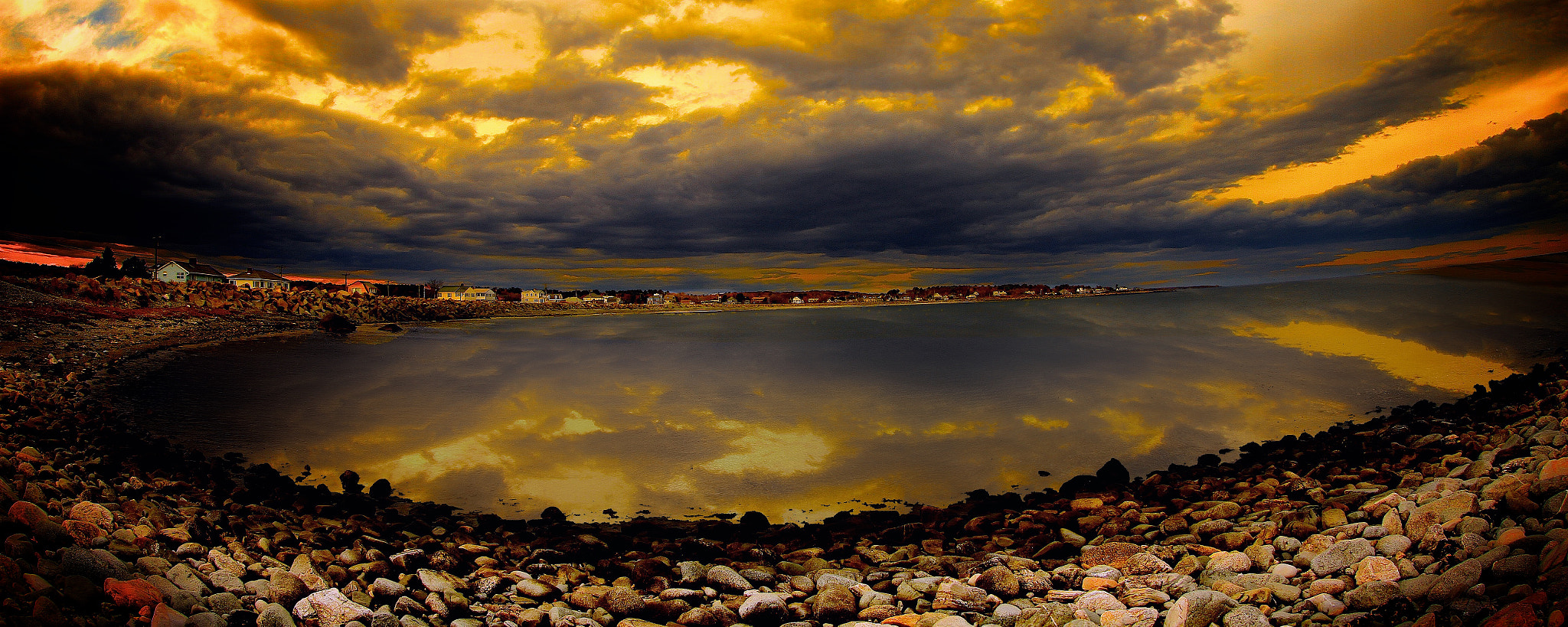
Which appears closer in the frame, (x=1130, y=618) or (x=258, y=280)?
(x=1130, y=618)

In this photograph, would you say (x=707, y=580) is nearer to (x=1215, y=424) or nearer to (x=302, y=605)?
(x=302, y=605)

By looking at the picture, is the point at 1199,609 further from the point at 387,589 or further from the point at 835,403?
the point at 835,403

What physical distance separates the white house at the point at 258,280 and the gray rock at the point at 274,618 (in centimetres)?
8102

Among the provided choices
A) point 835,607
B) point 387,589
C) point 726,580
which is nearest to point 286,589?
point 387,589

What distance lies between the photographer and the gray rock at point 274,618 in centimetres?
346

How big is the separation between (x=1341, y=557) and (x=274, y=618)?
7.66 meters

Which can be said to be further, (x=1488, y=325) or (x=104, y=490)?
(x=1488, y=325)

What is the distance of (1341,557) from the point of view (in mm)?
3912

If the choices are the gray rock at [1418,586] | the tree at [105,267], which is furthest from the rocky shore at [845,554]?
the tree at [105,267]

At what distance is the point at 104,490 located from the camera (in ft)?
16.9

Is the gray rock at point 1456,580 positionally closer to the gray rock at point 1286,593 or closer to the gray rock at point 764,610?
the gray rock at point 1286,593

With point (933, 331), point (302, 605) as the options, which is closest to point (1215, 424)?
point (302, 605)

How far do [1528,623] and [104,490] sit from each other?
35.8ft

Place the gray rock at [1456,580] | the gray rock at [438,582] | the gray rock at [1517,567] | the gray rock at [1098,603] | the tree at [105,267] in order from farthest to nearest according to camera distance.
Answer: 1. the tree at [105,267]
2. the gray rock at [438,582]
3. the gray rock at [1098,603]
4. the gray rock at [1456,580]
5. the gray rock at [1517,567]
